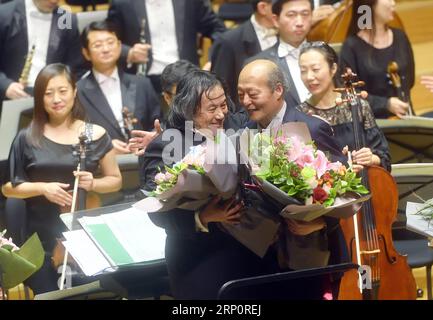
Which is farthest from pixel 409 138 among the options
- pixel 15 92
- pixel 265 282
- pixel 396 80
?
pixel 15 92

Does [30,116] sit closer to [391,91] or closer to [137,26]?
[137,26]

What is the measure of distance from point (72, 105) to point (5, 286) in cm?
106

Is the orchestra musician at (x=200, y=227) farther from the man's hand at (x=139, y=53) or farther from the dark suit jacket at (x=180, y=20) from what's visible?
the dark suit jacket at (x=180, y=20)

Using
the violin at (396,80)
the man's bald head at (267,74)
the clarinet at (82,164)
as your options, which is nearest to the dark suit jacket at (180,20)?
the violin at (396,80)

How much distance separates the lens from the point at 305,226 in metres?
3.36

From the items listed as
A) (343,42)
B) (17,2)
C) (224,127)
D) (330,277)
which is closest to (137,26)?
(17,2)

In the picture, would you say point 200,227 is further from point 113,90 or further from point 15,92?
point 15,92

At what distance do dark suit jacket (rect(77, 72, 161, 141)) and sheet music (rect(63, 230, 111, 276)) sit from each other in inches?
45.0

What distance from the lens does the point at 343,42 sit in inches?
200

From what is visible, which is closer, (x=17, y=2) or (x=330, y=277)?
(x=330, y=277)

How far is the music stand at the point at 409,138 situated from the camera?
14.8ft

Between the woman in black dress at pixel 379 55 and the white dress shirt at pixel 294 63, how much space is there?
29 centimetres

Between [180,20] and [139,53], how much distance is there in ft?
0.96
